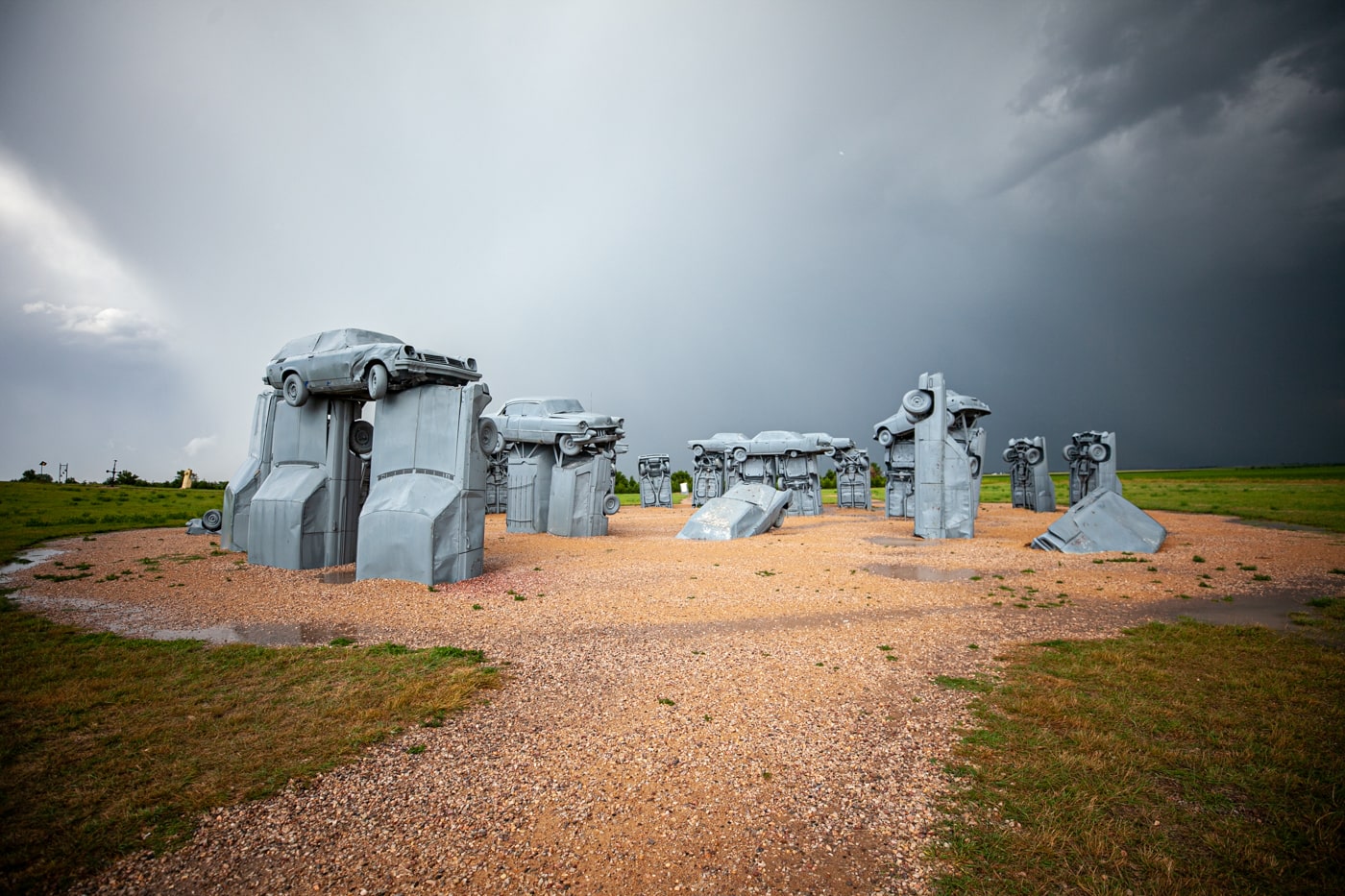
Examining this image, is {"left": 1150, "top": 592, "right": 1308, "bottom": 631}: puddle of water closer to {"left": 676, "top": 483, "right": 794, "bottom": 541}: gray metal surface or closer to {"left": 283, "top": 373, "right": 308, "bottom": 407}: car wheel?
{"left": 676, "top": 483, "right": 794, "bottom": 541}: gray metal surface

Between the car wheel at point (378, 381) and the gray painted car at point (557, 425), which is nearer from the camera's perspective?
the car wheel at point (378, 381)

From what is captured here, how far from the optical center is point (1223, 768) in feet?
13.0

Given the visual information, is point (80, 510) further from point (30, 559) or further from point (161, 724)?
point (161, 724)

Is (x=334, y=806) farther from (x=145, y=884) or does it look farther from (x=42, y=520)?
(x=42, y=520)

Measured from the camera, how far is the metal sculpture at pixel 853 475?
34312 mm

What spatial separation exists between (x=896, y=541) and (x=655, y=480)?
67.9 feet

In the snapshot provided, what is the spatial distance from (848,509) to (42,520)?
35.4m

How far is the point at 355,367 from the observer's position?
1153 cm

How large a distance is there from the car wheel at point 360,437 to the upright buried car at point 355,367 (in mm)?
796

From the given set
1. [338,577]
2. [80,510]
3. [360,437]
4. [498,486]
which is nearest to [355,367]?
[360,437]

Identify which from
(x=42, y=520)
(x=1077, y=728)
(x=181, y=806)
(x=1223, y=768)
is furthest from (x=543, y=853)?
(x=42, y=520)

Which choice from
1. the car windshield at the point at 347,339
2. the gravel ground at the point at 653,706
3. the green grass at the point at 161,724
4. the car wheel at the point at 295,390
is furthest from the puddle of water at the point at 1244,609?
the car wheel at the point at 295,390

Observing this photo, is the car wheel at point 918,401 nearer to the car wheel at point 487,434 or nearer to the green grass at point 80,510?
the car wheel at point 487,434

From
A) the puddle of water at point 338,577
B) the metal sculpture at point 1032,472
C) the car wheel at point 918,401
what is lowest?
the puddle of water at point 338,577
